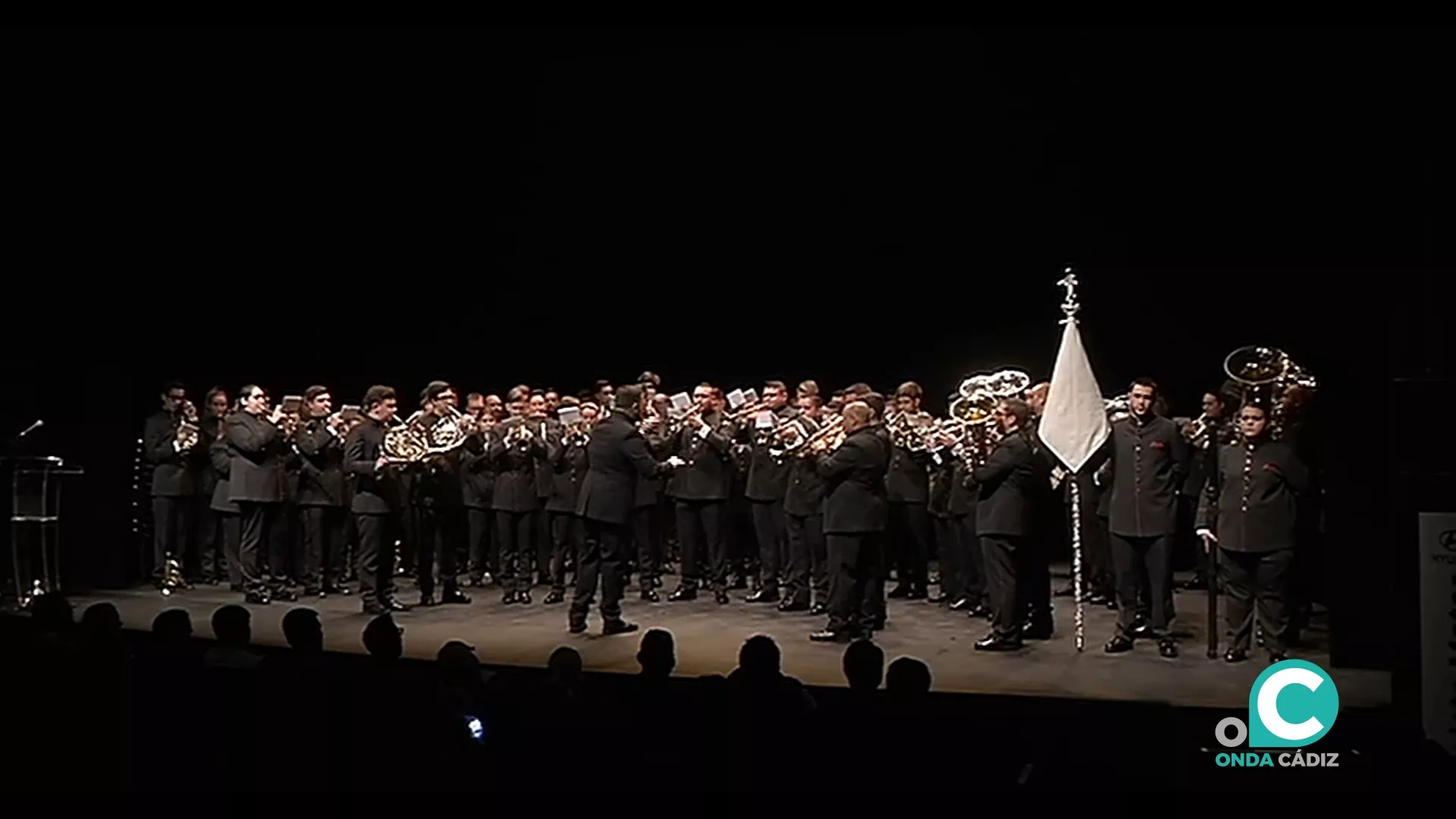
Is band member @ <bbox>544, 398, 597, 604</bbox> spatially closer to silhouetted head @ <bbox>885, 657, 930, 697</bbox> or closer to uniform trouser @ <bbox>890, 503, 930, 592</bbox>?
uniform trouser @ <bbox>890, 503, 930, 592</bbox>

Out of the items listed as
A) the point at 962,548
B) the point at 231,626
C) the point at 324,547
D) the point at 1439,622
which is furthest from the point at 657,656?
the point at 324,547

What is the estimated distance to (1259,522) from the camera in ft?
26.9

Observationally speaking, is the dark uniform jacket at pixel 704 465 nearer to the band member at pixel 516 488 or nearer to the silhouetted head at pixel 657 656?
the band member at pixel 516 488

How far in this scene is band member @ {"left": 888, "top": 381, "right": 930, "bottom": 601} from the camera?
11625 mm

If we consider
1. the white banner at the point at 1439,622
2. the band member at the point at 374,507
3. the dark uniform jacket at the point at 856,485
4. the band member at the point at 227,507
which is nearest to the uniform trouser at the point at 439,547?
the band member at the point at 374,507

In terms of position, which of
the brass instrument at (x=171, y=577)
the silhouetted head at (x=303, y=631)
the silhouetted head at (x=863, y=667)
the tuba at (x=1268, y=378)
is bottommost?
the brass instrument at (x=171, y=577)

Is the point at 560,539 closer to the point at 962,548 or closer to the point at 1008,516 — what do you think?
the point at 962,548

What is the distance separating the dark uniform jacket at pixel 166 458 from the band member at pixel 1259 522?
949cm

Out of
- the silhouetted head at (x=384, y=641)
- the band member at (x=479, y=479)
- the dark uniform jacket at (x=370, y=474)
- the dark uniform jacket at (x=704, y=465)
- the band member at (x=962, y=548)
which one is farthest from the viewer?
the band member at (x=479, y=479)

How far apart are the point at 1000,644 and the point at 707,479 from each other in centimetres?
356

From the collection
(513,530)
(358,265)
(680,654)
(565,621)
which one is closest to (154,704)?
(680,654)

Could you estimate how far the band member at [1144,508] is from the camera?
29.4 ft

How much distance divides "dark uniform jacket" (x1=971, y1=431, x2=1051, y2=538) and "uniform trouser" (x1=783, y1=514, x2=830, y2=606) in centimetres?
232

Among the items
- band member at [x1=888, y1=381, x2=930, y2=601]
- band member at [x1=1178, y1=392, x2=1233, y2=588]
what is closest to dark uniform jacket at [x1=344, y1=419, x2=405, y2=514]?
band member at [x1=888, y1=381, x2=930, y2=601]
